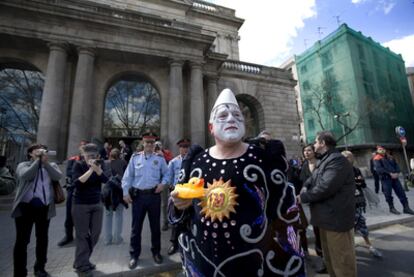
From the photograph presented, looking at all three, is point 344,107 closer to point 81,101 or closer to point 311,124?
point 311,124

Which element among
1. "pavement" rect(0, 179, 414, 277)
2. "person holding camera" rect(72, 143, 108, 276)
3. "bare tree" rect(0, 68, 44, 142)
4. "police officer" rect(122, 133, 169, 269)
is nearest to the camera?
"person holding camera" rect(72, 143, 108, 276)

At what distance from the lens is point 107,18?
11.3 metres

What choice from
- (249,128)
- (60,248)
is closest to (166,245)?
(60,248)

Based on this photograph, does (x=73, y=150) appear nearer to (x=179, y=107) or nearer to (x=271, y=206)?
(x=179, y=107)

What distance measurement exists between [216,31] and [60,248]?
23.6 m

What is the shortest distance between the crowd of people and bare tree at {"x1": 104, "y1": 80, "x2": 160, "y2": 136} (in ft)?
30.7

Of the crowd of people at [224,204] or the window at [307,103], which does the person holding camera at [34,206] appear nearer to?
the crowd of people at [224,204]

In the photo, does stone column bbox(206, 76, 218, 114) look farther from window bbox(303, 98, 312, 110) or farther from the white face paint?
window bbox(303, 98, 312, 110)

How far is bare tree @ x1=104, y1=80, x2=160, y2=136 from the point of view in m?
13.6

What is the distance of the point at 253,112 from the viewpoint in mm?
17438

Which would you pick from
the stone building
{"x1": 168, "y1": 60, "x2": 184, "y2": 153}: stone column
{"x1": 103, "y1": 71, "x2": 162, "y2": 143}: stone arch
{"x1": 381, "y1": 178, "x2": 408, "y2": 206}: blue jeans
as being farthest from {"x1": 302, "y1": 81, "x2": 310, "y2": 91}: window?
{"x1": 381, "y1": 178, "x2": 408, "y2": 206}: blue jeans

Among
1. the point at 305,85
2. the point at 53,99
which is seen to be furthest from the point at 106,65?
the point at 305,85

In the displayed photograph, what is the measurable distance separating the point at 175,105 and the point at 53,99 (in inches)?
236

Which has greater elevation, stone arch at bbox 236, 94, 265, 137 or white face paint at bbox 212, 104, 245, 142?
stone arch at bbox 236, 94, 265, 137
